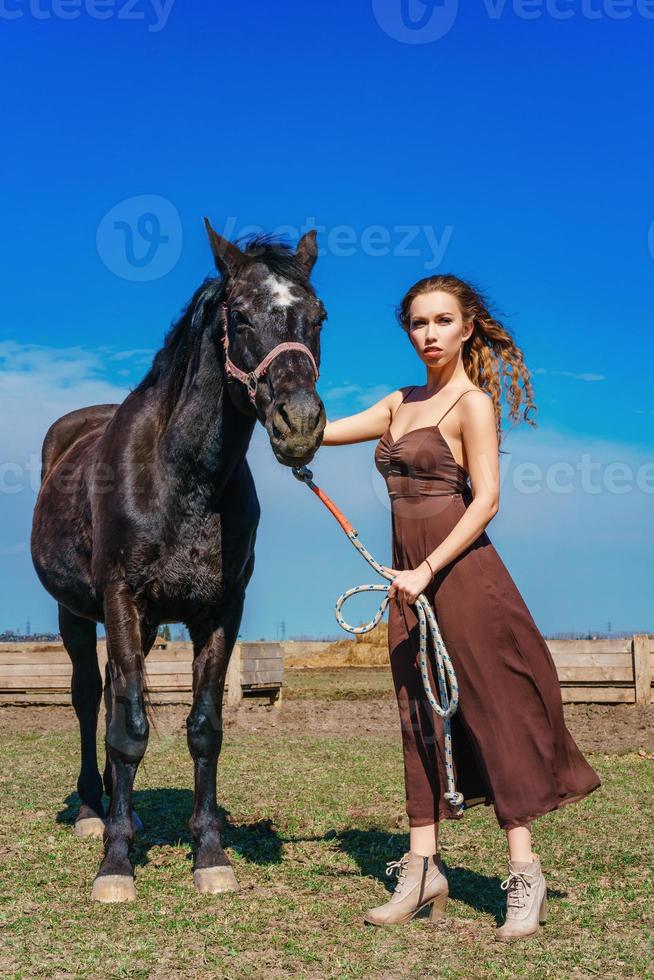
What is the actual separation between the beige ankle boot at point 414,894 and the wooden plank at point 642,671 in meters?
9.21

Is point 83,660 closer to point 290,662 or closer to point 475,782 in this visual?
point 475,782

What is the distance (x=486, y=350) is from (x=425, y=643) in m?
1.15

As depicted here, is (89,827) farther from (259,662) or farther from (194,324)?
(259,662)

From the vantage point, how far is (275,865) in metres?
4.11

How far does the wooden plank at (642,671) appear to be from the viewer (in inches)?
465

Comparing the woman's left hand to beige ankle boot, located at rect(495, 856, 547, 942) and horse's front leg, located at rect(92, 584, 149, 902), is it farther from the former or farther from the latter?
horse's front leg, located at rect(92, 584, 149, 902)

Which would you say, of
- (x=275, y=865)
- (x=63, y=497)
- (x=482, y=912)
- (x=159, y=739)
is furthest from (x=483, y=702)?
(x=159, y=739)

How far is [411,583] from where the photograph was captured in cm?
312

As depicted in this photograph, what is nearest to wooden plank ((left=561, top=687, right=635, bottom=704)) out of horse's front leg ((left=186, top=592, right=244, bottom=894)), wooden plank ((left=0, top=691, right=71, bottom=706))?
wooden plank ((left=0, top=691, right=71, bottom=706))

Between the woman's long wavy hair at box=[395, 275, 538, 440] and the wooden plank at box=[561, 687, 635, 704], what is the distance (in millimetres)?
9179

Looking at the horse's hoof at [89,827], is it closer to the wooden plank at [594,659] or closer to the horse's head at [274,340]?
the horse's head at [274,340]

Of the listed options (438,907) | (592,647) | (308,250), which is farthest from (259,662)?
(438,907)

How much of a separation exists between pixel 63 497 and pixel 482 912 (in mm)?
3182

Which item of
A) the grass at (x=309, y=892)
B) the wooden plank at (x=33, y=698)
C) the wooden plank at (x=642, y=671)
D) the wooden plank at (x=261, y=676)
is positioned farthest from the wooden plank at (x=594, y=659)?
the wooden plank at (x=33, y=698)
